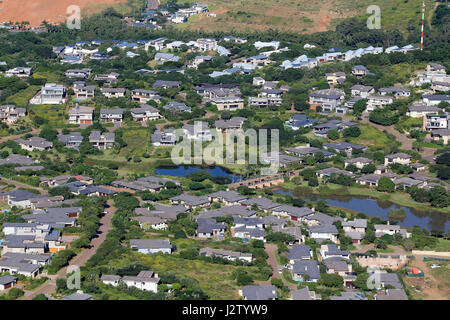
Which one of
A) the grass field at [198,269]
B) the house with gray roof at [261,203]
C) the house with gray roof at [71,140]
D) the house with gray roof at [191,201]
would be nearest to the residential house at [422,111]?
the house with gray roof at [261,203]

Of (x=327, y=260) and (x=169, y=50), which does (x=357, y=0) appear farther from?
(x=327, y=260)

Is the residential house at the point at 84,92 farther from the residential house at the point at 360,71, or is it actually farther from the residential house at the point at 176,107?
the residential house at the point at 360,71

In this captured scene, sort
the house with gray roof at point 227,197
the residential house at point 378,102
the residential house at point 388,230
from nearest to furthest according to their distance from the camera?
the residential house at point 388,230, the house with gray roof at point 227,197, the residential house at point 378,102

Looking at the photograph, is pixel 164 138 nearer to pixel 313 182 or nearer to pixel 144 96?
pixel 144 96

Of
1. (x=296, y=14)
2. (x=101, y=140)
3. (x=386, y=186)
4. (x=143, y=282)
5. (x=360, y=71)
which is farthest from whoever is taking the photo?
(x=296, y=14)

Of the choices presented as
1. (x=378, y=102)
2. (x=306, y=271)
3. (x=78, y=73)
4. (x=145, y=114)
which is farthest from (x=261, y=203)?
(x=78, y=73)

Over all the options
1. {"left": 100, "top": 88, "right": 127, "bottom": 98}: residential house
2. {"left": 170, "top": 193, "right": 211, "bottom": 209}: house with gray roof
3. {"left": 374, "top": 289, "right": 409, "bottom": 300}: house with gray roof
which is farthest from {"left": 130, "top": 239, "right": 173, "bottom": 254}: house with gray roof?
{"left": 100, "top": 88, "right": 127, "bottom": 98}: residential house

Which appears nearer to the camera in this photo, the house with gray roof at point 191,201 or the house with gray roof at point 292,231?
the house with gray roof at point 292,231

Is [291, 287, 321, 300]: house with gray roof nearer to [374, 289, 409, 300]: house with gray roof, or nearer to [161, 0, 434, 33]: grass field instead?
[374, 289, 409, 300]: house with gray roof
